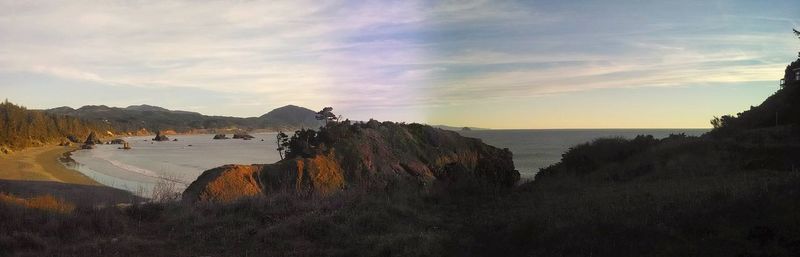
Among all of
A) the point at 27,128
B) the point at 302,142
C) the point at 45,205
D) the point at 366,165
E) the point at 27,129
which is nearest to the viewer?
the point at 45,205

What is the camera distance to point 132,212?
11.7m

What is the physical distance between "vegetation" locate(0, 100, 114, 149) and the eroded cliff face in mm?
70532

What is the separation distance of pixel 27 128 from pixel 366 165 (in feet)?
328

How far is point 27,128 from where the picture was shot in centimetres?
9712

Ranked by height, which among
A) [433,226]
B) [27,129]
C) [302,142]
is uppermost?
[27,129]

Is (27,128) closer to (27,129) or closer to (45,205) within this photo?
(27,129)

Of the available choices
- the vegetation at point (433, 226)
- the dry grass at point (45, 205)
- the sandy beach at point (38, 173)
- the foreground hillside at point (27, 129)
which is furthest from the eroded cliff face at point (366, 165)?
the foreground hillside at point (27, 129)

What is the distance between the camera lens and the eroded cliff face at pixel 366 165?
17.6 meters

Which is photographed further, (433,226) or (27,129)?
(27,129)

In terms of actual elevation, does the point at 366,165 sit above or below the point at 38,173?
above

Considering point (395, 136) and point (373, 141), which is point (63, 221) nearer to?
point (373, 141)

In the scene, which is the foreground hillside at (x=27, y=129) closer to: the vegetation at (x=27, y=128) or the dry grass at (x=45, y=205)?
the vegetation at (x=27, y=128)

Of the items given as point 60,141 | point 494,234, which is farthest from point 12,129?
point 494,234

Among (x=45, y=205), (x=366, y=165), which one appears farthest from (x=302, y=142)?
(x=45, y=205)
